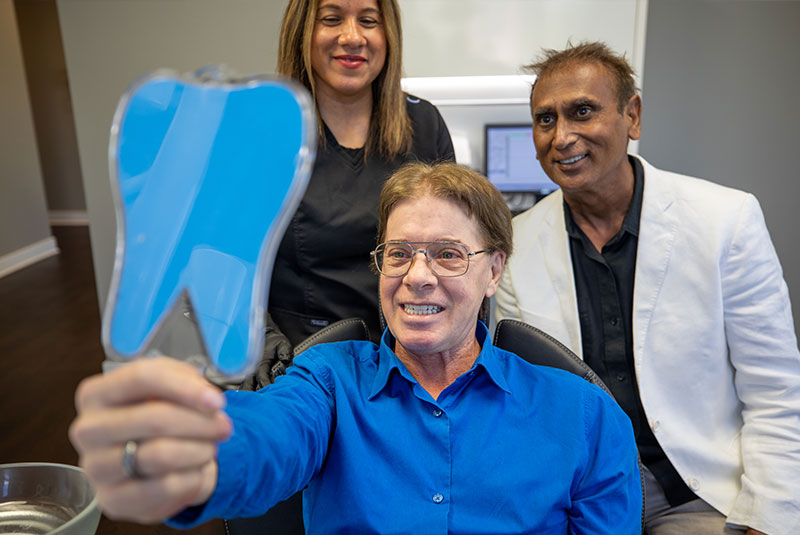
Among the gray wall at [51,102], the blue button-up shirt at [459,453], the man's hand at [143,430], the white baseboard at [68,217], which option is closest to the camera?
the man's hand at [143,430]

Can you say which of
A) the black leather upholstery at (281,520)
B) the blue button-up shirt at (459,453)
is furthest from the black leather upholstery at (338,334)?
the blue button-up shirt at (459,453)

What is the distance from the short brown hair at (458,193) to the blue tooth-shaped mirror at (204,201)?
636 mm

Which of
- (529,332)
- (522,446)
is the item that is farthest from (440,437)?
(529,332)

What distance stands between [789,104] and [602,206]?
2536 millimetres

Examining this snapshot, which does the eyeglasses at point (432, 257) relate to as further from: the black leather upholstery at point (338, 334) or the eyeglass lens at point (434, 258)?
the black leather upholstery at point (338, 334)

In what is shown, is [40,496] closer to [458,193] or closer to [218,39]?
[458,193]

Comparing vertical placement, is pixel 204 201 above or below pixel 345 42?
below

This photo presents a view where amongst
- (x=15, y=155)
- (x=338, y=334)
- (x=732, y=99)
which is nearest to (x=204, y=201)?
(x=338, y=334)

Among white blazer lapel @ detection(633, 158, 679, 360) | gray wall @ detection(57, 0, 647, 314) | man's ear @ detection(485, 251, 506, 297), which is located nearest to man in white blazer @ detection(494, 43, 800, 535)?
white blazer lapel @ detection(633, 158, 679, 360)

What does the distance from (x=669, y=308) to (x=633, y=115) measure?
506 mm

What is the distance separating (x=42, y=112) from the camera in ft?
25.5

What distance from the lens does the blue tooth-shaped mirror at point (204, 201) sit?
601 mm

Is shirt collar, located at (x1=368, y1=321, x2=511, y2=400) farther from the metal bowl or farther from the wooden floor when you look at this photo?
the wooden floor

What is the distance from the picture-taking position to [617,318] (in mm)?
1646
